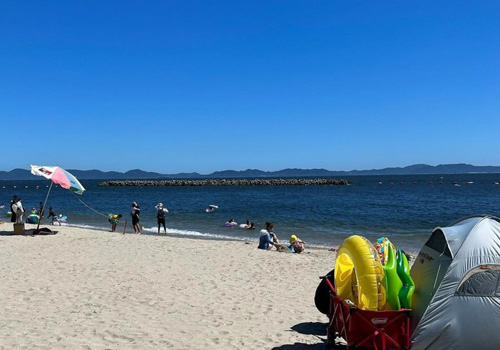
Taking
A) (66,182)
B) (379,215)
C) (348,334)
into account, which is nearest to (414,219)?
(379,215)

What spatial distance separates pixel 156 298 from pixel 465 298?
5652mm

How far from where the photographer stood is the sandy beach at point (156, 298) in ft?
21.6

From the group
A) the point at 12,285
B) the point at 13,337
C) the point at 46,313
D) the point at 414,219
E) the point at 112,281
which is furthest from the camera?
the point at 414,219

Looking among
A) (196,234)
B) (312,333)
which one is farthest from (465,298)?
(196,234)

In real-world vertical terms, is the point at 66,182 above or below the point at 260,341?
above

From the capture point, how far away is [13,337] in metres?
6.39

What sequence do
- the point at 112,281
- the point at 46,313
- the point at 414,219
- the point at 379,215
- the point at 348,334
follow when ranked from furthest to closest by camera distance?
1. the point at 379,215
2. the point at 414,219
3. the point at 112,281
4. the point at 46,313
5. the point at 348,334

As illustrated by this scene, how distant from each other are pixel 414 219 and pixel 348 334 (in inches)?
1106

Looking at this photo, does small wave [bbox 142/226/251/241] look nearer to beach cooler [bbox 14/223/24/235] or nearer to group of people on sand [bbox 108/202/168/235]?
group of people on sand [bbox 108/202/168/235]

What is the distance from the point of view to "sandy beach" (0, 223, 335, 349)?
6.58m

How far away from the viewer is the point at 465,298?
5473 mm

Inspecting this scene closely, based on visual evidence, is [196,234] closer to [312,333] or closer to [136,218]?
[136,218]

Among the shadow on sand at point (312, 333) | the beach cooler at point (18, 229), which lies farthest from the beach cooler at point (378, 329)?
the beach cooler at point (18, 229)

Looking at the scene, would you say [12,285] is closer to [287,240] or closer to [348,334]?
[348,334]
